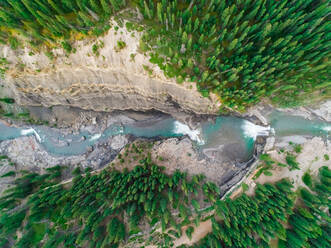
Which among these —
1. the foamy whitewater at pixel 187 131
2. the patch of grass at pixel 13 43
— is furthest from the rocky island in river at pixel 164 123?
the foamy whitewater at pixel 187 131

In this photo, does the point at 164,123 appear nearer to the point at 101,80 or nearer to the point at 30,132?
the point at 101,80

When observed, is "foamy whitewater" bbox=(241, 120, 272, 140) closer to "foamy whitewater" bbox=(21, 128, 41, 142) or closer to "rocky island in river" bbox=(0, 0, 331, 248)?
"rocky island in river" bbox=(0, 0, 331, 248)

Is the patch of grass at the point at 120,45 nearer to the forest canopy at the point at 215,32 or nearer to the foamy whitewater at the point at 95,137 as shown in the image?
the forest canopy at the point at 215,32

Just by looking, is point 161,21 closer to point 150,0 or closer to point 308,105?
point 150,0

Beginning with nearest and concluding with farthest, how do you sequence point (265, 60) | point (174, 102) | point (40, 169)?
1. point (265, 60)
2. point (174, 102)
3. point (40, 169)

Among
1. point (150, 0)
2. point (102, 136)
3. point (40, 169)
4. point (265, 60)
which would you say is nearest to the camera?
point (150, 0)

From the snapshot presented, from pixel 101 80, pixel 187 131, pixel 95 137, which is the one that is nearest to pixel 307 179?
pixel 187 131

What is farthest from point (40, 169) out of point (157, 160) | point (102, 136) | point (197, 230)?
point (197, 230)

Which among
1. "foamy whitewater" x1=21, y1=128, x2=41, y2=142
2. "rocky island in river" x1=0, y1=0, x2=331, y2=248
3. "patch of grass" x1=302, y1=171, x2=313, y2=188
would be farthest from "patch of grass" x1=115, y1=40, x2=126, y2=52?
"patch of grass" x1=302, y1=171, x2=313, y2=188
